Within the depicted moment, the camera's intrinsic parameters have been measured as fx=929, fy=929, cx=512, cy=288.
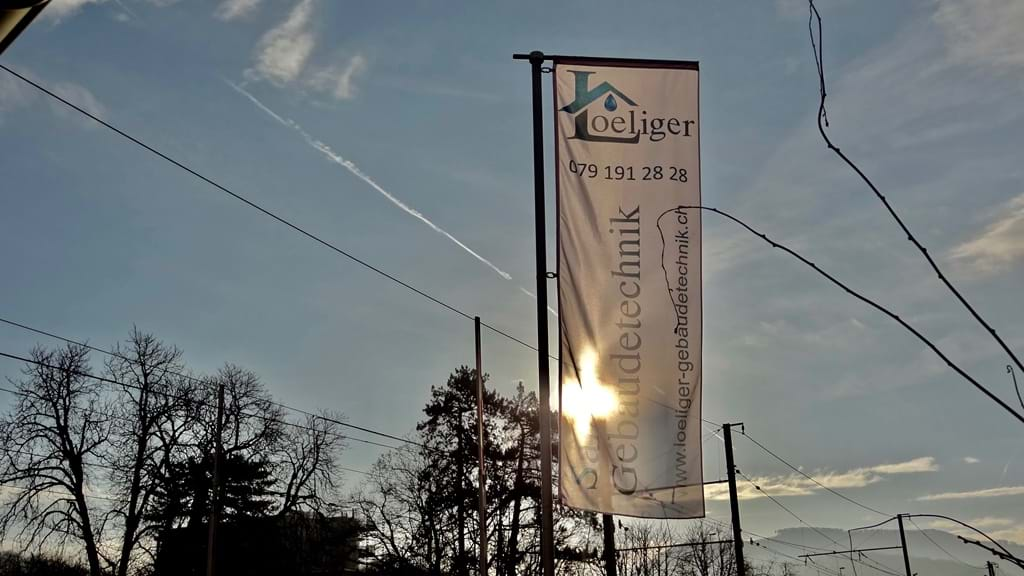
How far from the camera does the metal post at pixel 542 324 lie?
902 cm

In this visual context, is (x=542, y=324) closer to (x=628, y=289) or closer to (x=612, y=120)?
(x=628, y=289)

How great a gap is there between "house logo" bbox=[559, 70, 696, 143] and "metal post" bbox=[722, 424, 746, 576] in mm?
23146

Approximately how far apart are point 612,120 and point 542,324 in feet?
7.21

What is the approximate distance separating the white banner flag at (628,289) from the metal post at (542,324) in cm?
56

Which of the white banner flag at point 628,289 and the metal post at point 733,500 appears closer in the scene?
the white banner flag at point 628,289

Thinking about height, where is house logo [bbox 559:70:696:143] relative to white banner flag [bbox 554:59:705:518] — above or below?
above

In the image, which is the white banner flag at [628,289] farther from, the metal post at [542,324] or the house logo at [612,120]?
the metal post at [542,324]

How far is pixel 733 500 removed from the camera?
103 ft

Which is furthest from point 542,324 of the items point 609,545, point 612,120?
point 609,545

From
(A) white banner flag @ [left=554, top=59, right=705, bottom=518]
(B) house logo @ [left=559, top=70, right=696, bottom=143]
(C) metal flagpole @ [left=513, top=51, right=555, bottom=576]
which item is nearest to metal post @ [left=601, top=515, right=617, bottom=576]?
(C) metal flagpole @ [left=513, top=51, right=555, bottom=576]

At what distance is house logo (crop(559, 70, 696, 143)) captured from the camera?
9273 mm

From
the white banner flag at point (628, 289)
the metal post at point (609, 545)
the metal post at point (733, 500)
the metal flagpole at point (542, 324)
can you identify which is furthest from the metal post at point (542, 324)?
the metal post at point (733, 500)

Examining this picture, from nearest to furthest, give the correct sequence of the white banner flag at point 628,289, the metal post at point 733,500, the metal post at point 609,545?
the white banner flag at point 628,289, the metal post at point 609,545, the metal post at point 733,500

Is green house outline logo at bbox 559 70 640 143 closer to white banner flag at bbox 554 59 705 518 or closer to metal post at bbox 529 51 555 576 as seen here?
white banner flag at bbox 554 59 705 518
